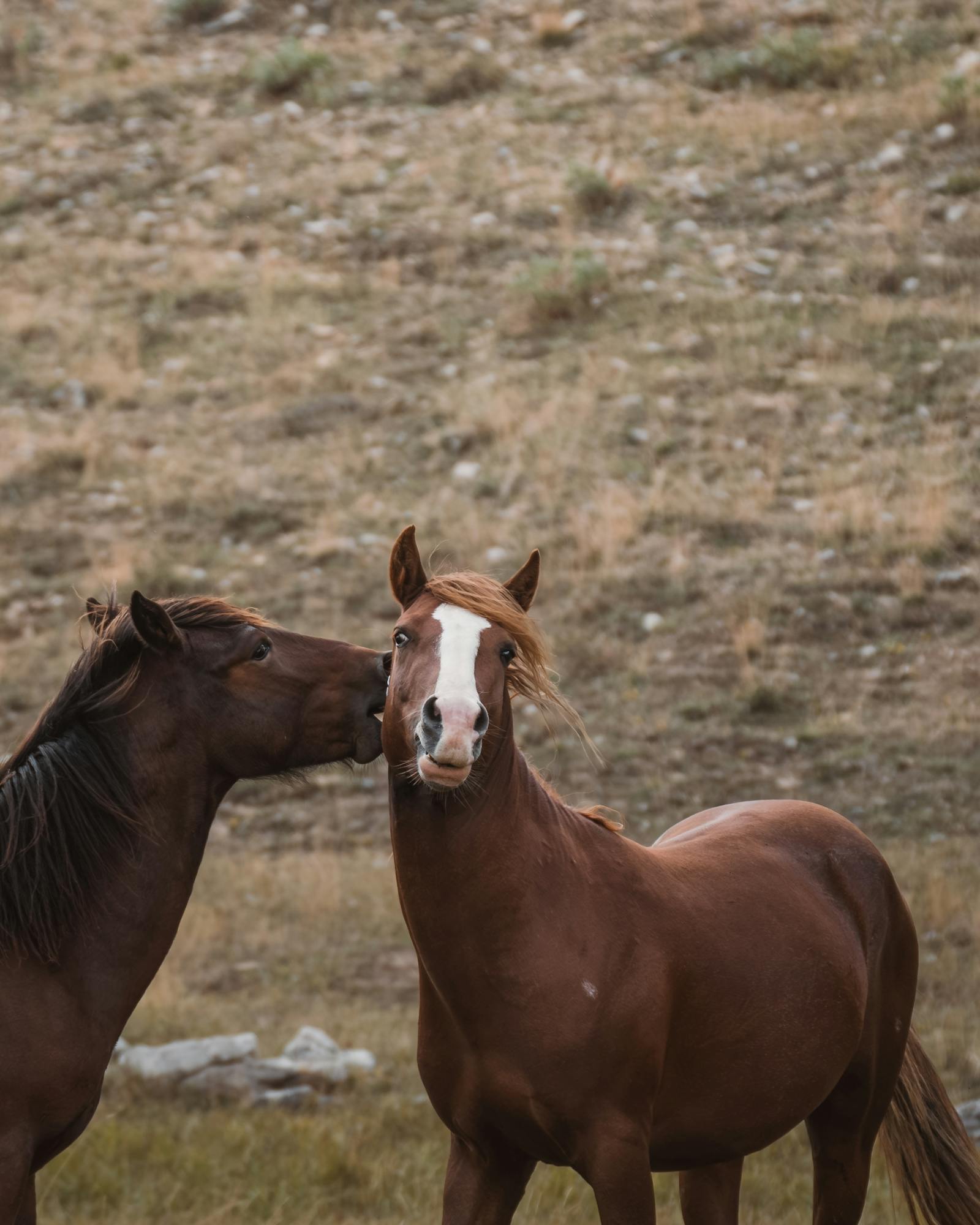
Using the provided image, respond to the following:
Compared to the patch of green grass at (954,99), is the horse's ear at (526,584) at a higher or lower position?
higher

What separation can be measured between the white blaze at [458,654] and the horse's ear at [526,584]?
1.04ft

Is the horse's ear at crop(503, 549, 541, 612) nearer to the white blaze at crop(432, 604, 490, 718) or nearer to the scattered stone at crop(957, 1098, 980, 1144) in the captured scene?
the white blaze at crop(432, 604, 490, 718)

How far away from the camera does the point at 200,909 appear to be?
9.30 meters

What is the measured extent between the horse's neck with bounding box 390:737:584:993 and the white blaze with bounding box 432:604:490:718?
314mm

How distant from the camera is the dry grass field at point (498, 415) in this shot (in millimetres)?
8422

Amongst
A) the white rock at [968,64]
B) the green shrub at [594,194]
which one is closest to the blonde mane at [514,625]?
the green shrub at [594,194]

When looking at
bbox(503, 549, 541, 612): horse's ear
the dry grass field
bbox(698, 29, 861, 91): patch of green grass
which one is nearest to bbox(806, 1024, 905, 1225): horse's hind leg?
the dry grass field

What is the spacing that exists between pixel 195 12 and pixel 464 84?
556 centimetres

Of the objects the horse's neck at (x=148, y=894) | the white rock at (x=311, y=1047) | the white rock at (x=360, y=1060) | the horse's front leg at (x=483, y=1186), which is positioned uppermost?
the horse's neck at (x=148, y=894)

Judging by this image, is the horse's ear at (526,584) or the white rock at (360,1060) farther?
the white rock at (360,1060)

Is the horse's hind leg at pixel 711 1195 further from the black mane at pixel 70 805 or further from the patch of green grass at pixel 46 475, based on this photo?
the patch of green grass at pixel 46 475

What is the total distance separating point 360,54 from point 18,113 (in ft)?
16.9

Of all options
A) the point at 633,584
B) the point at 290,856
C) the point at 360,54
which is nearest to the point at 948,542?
the point at 633,584

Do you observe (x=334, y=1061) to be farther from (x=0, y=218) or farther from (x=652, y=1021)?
(x=0, y=218)
